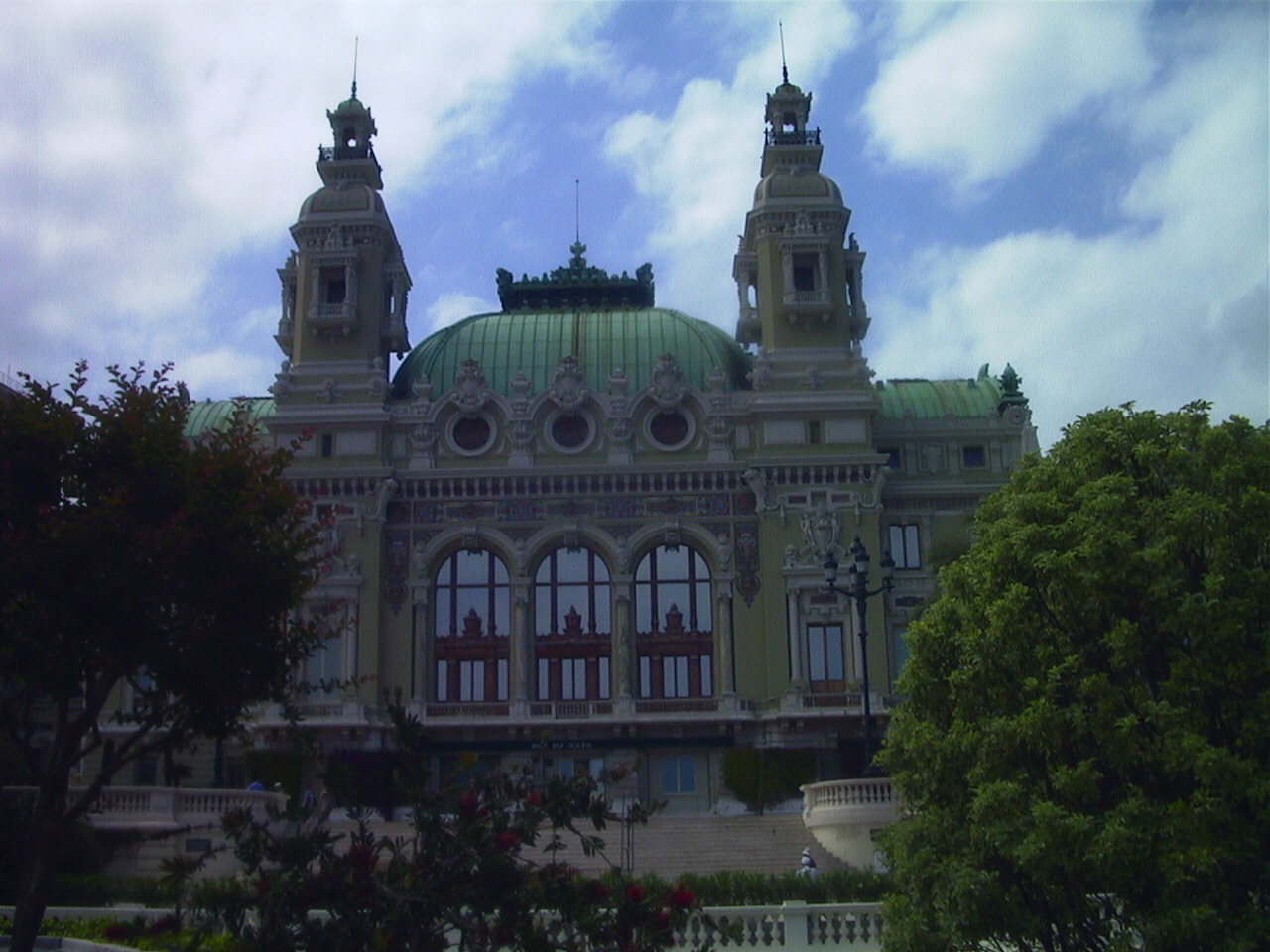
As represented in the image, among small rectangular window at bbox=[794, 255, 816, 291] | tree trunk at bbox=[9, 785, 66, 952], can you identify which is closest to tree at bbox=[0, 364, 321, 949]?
tree trunk at bbox=[9, 785, 66, 952]

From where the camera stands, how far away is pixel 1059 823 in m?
21.5

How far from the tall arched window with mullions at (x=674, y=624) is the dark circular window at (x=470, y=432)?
873cm

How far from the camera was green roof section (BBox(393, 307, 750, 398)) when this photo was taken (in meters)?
65.1

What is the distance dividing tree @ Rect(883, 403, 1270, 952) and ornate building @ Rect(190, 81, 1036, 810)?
33.4 meters

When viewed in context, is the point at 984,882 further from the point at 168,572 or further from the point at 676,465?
the point at 676,465

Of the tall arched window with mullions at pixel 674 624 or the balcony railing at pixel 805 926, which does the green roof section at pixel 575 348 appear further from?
the balcony railing at pixel 805 926

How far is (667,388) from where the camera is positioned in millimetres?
62438

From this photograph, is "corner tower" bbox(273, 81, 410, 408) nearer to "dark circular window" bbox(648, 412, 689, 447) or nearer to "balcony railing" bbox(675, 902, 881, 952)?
"dark circular window" bbox(648, 412, 689, 447)

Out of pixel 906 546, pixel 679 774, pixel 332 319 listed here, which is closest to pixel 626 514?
pixel 679 774

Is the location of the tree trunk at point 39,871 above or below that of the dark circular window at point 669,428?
below

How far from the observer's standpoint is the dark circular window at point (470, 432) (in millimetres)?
62781

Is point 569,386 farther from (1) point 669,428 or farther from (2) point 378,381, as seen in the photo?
(2) point 378,381

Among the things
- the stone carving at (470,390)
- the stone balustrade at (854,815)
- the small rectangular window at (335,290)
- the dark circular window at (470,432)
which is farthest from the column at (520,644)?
the stone balustrade at (854,815)

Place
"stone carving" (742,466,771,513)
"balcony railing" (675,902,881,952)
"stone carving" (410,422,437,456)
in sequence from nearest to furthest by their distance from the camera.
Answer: "balcony railing" (675,902,881,952)
"stone carving" (742,466,771,513)
"stone carving" (410,422,437,456)
